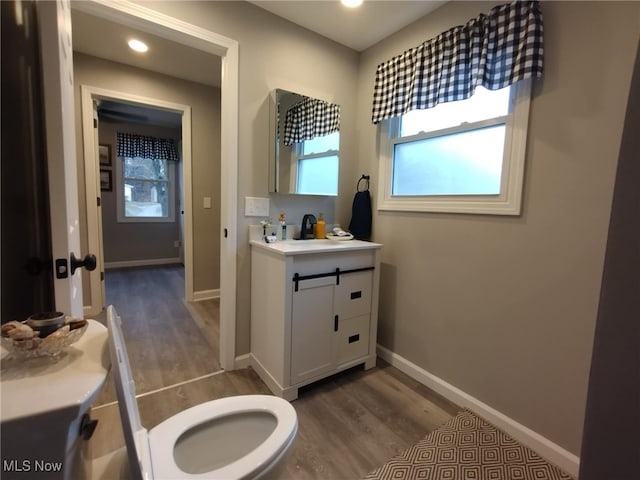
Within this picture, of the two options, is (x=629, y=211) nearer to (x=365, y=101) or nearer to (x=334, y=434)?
(x=334, y=434)

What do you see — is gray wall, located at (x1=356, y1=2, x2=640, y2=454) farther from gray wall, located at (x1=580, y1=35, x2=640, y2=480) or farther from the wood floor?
gray wall, located at (x1=580, y1=35, x2=640, y2=480)

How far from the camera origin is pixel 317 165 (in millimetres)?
2346

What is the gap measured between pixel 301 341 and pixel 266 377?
0.38 meters

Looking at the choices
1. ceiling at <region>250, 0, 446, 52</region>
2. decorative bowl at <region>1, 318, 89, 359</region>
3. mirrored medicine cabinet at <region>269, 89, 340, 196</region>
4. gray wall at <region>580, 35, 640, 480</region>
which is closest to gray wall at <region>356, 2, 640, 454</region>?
ceiling at <region>250, 0, 446, 52</region>

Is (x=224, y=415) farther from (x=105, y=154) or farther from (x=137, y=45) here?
(x=105, y=154)

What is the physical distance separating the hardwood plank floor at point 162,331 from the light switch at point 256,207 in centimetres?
112

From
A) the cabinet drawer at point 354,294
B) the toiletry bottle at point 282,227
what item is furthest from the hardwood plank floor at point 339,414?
the toiletry bottle at point 282,227

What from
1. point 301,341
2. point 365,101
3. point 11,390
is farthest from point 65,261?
point 365,101

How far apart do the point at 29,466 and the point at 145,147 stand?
533 cm

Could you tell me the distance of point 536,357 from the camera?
1501 millimetres

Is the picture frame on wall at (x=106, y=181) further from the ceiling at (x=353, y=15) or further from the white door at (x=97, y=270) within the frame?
the ceiling at (x=353, y=15)

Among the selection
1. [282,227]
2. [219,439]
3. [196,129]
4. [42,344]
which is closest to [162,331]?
[282,227]

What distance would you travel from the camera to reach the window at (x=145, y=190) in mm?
5027

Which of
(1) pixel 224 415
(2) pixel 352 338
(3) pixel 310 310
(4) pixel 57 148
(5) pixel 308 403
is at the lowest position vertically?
(5) pixel 308 403
